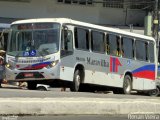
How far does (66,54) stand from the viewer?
2106 centimetres

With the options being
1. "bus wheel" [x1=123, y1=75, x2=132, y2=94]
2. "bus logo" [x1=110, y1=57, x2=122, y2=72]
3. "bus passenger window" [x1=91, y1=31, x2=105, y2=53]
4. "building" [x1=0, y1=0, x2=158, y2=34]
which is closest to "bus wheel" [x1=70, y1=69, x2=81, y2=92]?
"bus passenger window" [x1=91, y1=31, x2=105, y2=53]

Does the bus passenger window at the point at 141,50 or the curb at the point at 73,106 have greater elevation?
the bus passenger window at the point at 141,50

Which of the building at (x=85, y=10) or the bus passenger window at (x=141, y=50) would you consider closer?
the bus passenger window at (x=141, y=50)

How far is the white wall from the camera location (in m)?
39.5

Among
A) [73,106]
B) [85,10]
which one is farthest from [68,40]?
[85,10]

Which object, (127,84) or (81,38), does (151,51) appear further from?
(81,38)

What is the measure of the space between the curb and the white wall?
85.9 ft

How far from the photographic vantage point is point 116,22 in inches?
1725

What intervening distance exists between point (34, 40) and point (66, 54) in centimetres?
144

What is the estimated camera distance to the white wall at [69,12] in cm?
3950

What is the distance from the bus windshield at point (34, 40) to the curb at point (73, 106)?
23.3 feet

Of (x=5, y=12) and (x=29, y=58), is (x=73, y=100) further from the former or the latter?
(x=5, y=12)

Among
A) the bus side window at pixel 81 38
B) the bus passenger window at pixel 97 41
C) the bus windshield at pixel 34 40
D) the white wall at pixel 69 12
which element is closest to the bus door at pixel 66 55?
the bus windshield at pixel 34 40

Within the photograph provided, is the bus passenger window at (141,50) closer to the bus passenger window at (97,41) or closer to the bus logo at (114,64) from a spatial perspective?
the bus logo at (114,64)
